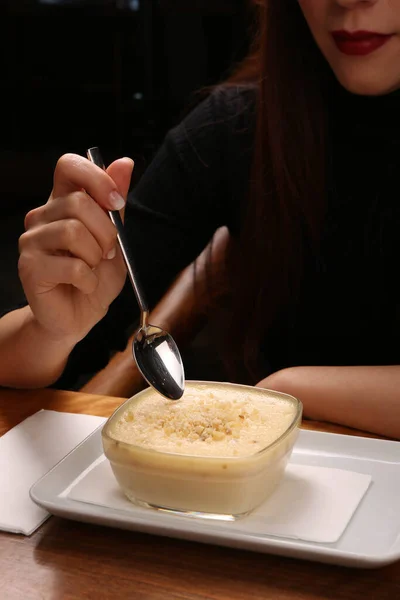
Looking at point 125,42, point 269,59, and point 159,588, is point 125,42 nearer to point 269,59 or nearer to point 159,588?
point 269,59

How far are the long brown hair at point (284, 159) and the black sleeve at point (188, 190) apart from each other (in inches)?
4.8

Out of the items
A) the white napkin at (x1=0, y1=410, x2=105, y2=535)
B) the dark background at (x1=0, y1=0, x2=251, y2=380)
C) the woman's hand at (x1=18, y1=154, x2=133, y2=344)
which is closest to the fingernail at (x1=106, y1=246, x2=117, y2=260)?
the woman's hand at (x1=18, y1=154, x2=133, y2=344)

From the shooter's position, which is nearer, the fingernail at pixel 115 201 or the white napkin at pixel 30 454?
the white napkin at pixel 30 454

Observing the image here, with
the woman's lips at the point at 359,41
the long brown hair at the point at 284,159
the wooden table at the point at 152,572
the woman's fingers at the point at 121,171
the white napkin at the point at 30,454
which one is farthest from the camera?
the long brown hair at the point at 284,159

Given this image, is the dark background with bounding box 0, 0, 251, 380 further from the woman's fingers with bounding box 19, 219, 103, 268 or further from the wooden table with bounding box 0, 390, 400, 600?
the wooden table with bounding box 0, 390, 400, 600

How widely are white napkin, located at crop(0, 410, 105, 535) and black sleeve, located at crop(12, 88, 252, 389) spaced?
54 cm

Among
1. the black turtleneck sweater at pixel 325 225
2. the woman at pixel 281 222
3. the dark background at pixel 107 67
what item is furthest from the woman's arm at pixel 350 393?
the dark background at pixel 107 67

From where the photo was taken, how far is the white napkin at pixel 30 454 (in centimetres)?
70

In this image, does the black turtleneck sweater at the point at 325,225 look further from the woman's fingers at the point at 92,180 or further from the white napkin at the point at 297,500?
the white napkin at the point at 297,500

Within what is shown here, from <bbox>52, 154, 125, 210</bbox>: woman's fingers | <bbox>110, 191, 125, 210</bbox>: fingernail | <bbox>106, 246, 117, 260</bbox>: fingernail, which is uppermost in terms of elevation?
<bbox>52, 154, 125, 210</bbox>: woman's fingers

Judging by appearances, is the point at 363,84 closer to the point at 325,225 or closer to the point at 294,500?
the point at 325,225

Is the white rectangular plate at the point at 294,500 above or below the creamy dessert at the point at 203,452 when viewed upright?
below

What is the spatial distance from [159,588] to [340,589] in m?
0.14

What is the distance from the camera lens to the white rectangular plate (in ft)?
2.00
